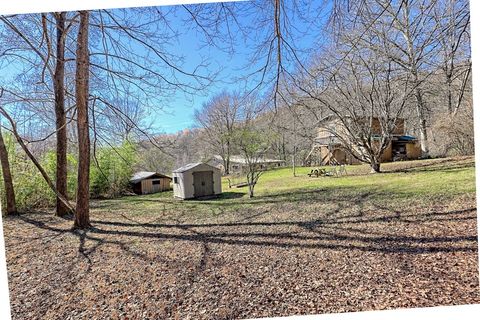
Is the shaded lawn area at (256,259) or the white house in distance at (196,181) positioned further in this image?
the white house in distance at (196,181)

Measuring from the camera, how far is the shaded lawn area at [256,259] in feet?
3.86

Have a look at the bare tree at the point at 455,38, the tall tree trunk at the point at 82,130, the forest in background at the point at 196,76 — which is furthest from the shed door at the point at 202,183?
the bare tree at the point at 455,38

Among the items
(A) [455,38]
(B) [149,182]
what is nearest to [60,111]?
(B) [149,182]

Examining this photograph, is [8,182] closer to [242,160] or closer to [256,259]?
[242,160]

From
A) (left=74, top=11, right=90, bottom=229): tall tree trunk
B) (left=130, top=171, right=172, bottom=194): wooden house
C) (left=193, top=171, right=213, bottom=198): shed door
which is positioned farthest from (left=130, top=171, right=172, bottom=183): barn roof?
(left=74, top=11, right=90, bottom=229): tall tree trunk

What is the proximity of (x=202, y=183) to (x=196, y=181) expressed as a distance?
11cm

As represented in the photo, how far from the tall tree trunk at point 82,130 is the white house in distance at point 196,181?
124cm

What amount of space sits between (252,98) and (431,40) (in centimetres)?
163

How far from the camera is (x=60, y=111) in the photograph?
2467 millimetres

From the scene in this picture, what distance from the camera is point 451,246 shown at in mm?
1403

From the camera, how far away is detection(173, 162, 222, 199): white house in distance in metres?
3.41

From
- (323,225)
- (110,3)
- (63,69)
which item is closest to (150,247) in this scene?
(323,225)

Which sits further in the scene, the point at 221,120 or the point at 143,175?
the point at 143,175

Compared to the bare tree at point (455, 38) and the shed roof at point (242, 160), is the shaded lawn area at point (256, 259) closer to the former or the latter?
the shed roof at point (242, 160)
